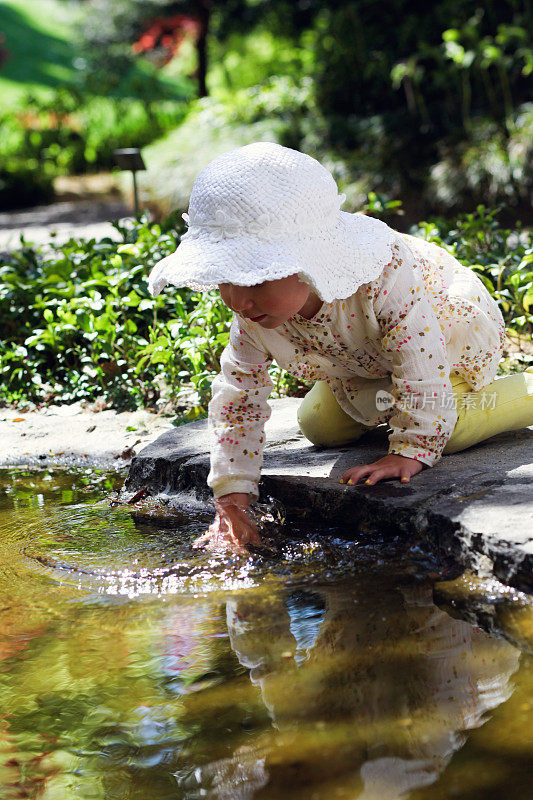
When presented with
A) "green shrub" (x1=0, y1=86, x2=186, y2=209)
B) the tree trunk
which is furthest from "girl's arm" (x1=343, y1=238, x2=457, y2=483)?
the tree trunk

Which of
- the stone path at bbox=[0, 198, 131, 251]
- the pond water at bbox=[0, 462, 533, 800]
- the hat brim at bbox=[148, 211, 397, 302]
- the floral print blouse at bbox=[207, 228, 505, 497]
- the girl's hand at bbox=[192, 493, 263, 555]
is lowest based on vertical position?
the pond water at bbox=[0, 462, 533, 800]

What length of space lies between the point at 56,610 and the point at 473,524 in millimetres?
1013

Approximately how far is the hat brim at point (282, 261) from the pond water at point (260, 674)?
0.71 meters

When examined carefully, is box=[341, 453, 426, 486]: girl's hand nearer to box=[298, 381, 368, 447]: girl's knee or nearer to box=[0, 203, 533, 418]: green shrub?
box=[298, 381, 368, 447]: girl's knee

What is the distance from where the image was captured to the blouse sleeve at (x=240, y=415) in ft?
8.15

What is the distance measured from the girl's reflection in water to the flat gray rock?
20 cm

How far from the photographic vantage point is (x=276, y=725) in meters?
1.50

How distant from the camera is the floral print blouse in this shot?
7.70 feet

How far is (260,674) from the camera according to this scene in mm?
1692

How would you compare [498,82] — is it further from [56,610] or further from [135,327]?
[56,610]

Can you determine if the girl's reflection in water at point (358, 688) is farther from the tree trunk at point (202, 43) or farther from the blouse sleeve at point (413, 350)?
the tree trunk at point (202, 43)

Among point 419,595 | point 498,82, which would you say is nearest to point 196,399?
point 419,595

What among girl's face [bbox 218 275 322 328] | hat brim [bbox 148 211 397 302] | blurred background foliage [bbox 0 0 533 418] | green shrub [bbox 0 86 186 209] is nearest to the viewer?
hat brim [bbox 148 211 397 302]

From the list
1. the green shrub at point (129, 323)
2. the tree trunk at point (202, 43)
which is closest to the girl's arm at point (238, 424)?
the green shrub at point (129, 323)
